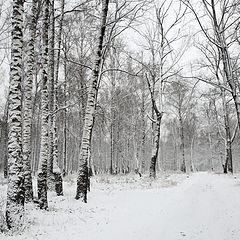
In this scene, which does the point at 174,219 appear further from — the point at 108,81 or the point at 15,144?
the point at 108,81

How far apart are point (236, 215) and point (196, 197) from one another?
3426 millimetres

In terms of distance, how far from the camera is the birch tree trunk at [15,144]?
20.0ft

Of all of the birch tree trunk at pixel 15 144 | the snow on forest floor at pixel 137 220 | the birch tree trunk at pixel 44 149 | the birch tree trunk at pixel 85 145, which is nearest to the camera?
the snow on forest floor at pixel 137 220

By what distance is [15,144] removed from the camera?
629 centimetres

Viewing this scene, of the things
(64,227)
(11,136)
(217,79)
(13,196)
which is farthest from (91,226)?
(217,79)

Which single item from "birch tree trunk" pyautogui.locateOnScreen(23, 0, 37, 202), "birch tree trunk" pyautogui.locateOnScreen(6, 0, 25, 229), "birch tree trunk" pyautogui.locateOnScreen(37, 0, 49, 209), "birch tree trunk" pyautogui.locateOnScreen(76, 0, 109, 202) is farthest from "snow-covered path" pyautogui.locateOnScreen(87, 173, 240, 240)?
"birch tree trunk" pyautogui.locateOnScreen(23, 0, 37, 202)

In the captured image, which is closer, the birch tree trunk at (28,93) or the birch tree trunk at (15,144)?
the birch tree trunk at (15,144)

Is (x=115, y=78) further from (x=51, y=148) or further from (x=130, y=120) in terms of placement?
(x=51, y=148)

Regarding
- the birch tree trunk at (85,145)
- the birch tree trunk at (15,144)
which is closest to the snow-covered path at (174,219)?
the birch tree trunk at (85,145)

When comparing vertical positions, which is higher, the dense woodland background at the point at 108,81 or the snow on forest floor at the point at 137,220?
the dense woodland background at the point at 108,81

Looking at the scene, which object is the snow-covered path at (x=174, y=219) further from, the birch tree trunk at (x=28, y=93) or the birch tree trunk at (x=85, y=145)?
the birch tree trunk at (x=28, y=93)

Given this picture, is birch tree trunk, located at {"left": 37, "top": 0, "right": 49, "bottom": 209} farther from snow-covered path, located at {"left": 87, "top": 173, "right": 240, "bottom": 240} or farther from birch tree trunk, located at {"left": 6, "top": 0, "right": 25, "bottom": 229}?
snow-covered path, located at {"left": 87, "top": 173, "right": 240, "bottom": 240}

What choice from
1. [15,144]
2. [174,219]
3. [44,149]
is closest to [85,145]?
[44,149]

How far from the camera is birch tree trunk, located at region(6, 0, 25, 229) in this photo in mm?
6090
